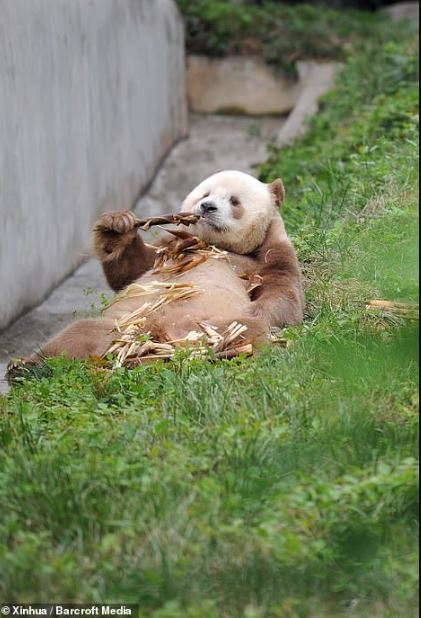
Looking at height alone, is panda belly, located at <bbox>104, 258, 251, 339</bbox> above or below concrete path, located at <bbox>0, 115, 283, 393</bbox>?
above

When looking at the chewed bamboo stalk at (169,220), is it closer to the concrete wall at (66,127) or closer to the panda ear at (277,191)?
the panda ear at (277,191)

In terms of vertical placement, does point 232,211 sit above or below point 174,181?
above

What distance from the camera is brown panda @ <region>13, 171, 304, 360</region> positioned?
616cm

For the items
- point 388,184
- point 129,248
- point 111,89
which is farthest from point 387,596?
point 111,89

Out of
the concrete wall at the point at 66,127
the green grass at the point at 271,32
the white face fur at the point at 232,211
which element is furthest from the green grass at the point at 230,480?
the green grass at the point at 271,32

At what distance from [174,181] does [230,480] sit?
1066 centimetres

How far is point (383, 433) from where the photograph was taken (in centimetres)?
445

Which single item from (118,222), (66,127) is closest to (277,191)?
(118,222)

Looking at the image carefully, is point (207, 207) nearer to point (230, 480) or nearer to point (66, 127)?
point (230, 480)

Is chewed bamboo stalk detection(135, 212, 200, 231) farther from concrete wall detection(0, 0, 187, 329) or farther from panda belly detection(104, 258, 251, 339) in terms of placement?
concrete wall detection(0, 0, 187, 329)

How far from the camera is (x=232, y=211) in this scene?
22.5ft

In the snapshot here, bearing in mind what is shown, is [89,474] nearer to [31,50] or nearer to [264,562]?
[264,562]

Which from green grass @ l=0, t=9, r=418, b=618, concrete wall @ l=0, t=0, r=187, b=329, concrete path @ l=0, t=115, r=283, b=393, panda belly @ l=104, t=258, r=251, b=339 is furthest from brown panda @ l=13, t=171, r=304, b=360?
concrete wall @ l=0, t=0, r=187, b=329

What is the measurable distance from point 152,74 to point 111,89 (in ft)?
8.70
